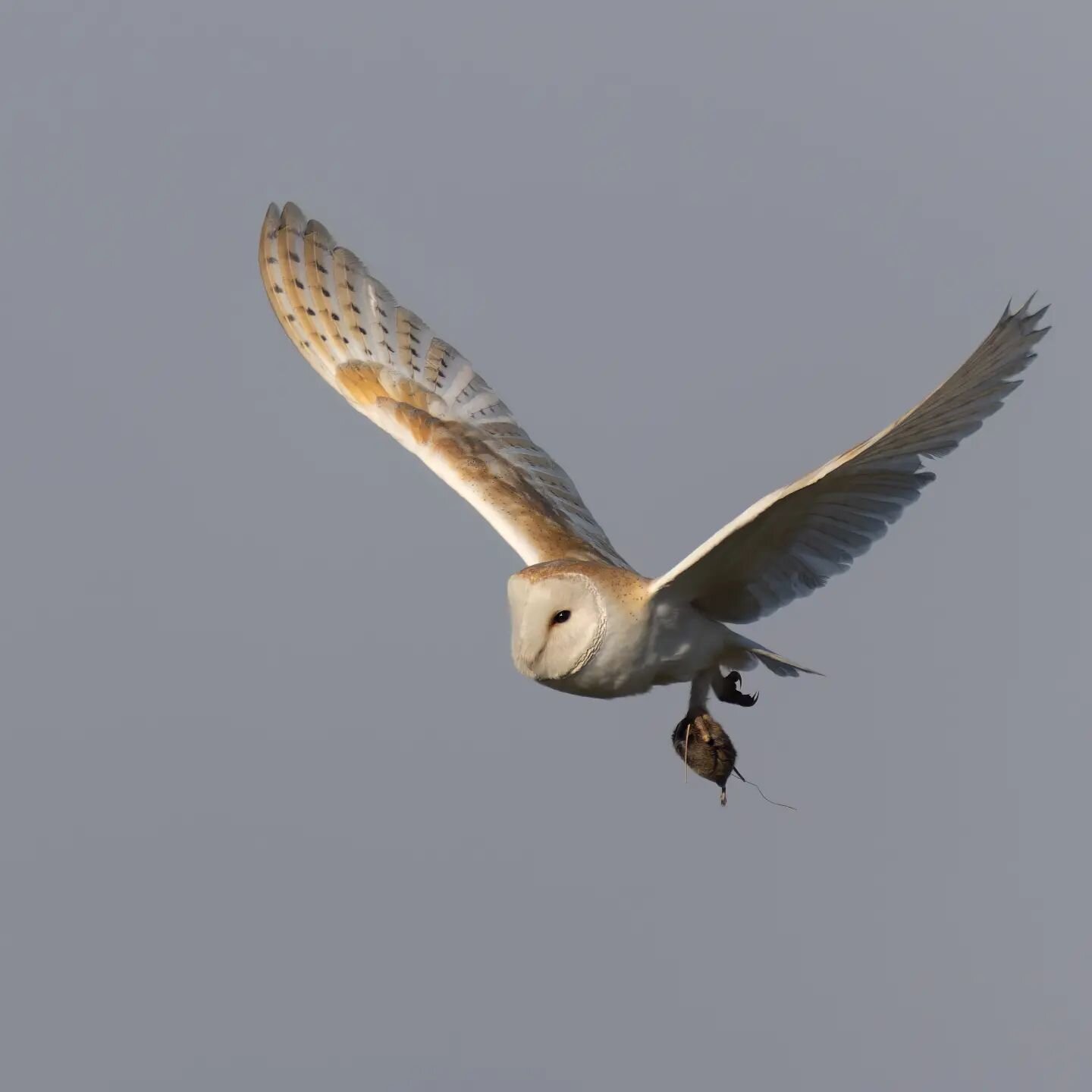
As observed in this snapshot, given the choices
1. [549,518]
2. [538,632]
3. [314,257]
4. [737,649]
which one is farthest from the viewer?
[314,257]

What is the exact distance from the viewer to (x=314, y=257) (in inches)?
477

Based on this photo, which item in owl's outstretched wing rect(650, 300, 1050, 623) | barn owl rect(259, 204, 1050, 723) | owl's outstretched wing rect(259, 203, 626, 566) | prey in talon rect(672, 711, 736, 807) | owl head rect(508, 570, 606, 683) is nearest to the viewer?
owl's outstretched wing rect(650, 300, 1050, 623)

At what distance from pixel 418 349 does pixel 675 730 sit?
370 cm

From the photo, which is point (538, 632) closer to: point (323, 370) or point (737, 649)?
point (737, 649)

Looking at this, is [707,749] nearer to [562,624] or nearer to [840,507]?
[562,624]

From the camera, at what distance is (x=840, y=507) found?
30.1 ft

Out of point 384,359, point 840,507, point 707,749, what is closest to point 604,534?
point 384,359

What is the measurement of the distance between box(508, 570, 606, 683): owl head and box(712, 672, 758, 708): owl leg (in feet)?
3.27

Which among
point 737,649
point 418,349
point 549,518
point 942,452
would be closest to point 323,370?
point 418,349

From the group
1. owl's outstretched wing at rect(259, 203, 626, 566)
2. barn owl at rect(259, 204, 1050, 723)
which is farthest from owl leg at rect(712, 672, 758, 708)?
owl's outstretched wing at rect(259, 203, 626, 566)

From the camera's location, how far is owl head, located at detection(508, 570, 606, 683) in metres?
8.87

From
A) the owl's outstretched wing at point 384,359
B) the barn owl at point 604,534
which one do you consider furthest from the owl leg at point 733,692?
the owl's outstretched wing at point 384,359

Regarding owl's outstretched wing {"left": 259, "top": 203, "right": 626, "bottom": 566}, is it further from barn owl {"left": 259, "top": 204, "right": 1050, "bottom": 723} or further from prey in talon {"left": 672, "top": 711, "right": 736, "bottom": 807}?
prey in talon {"left": 672, "top": 711, "right": 736, "bottom": 807}

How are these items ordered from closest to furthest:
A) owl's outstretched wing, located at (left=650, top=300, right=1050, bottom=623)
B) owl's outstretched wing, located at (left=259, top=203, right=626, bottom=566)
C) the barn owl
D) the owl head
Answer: owl's outstretched wing, located at (left=650, top=300, right=1050, bottom=623) → the barn owl → the owl head → owl's outstretched wing, located at (left=259, top=203, right=626, bottom=566)
